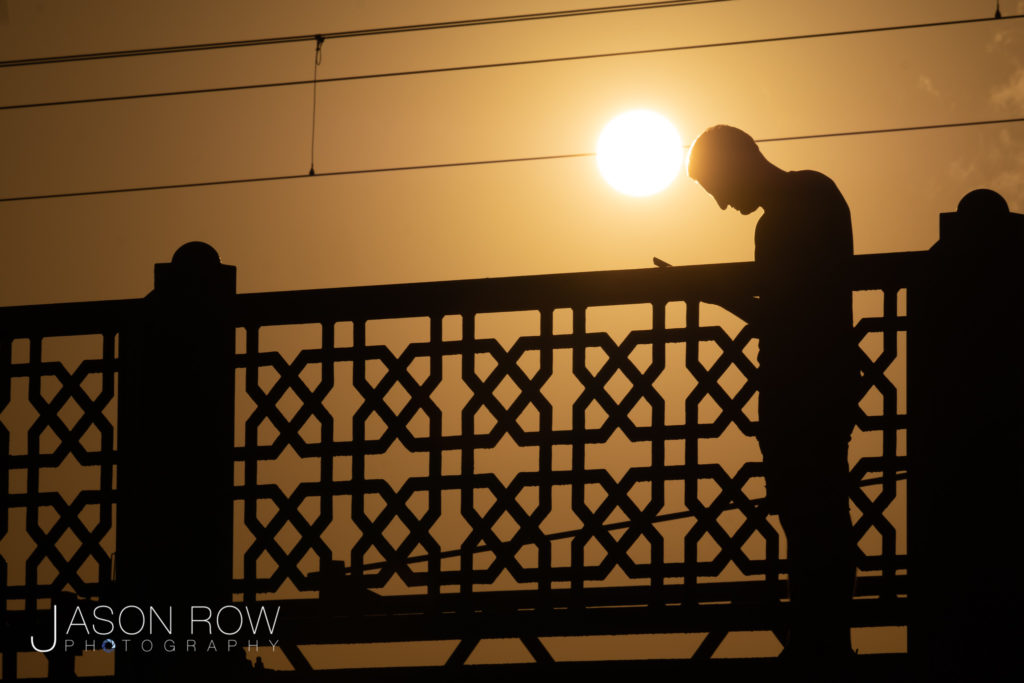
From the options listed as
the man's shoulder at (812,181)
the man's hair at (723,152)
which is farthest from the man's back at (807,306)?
the man's hair at (723,152)

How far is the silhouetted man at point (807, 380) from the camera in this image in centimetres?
473

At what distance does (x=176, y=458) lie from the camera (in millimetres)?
5270

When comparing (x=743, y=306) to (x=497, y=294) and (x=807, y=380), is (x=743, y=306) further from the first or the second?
(x=497, y=294)

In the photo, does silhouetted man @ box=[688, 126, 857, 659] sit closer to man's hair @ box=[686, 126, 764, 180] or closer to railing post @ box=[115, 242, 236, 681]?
man's hair @ box=[686, 126, 764, 180]

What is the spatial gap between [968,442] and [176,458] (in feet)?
10.4

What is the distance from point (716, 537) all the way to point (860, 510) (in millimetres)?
559

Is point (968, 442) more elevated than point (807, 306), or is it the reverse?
point (807, 306)

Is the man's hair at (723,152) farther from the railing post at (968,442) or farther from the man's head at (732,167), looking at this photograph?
the railing post at (968,442)

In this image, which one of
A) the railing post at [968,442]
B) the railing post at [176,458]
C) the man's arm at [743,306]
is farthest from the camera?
the railing post at [176,458]

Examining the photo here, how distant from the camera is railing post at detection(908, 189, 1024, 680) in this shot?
4633mm

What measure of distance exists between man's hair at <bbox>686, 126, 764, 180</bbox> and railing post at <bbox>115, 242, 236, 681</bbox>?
208 centimetres

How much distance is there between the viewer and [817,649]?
4.68 meters

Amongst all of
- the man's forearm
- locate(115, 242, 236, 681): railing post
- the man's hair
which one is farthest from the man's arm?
locate(115, 242, 236, 681): railing post

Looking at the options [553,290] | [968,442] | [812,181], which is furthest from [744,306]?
[968,442]
